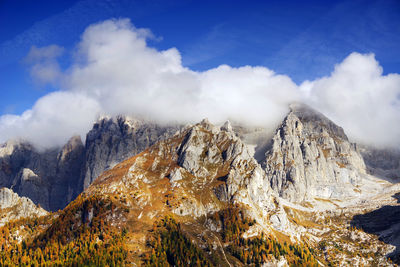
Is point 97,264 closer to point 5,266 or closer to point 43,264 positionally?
point 43,264

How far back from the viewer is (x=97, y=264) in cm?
19725

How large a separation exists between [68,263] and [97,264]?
1642 cm

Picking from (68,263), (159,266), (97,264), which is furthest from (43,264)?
(159,266)

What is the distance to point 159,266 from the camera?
199875 millimetres

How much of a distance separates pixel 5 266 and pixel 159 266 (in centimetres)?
8572

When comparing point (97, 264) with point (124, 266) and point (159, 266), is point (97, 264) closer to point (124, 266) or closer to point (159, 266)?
point (124, 266)

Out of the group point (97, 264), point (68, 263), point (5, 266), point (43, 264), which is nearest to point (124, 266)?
point (97, 264)

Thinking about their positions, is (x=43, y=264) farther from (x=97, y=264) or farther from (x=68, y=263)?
(x=97, y=264)

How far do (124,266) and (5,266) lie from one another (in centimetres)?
6680

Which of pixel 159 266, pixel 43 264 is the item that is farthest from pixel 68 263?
pixel 159 266

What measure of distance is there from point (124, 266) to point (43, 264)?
151 feet

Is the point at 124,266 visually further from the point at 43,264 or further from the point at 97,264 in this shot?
the point at 43,264

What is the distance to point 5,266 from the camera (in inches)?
7835

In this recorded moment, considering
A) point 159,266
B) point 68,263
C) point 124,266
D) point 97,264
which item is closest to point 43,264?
point 68,263
